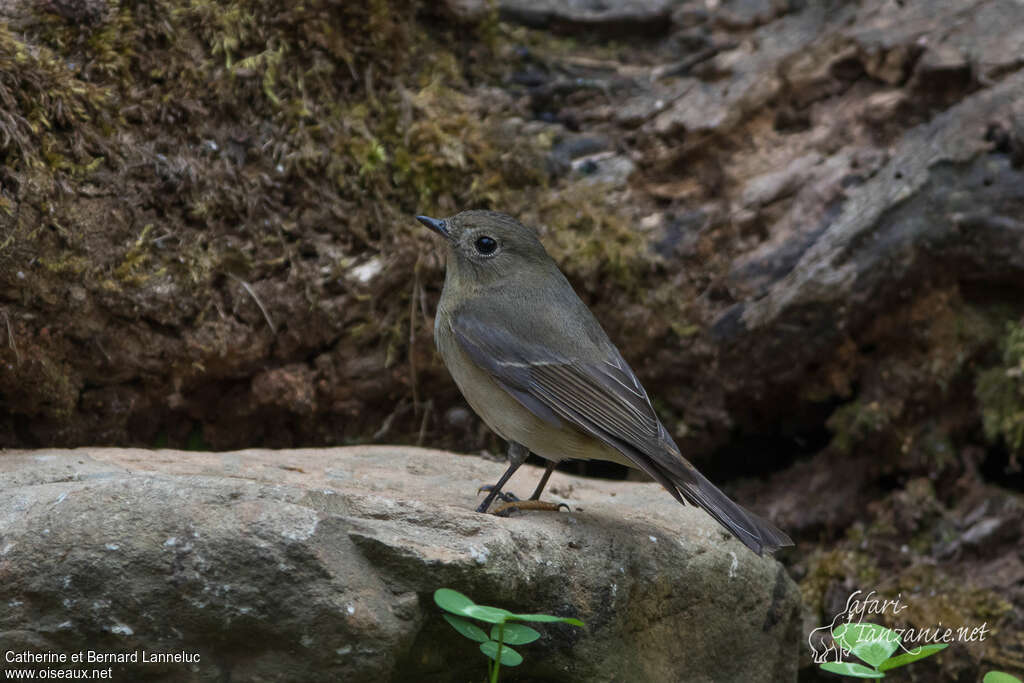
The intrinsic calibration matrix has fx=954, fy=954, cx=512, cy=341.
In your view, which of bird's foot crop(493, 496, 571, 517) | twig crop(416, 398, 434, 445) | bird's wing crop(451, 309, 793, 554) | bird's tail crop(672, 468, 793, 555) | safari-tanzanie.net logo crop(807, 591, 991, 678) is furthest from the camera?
twig crop(416, 398, 434, 445)

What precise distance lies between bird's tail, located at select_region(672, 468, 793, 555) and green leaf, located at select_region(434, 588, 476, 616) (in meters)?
1.18

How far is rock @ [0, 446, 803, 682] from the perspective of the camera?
3025 millimetres

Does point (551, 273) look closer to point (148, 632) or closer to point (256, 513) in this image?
point (256, 513)

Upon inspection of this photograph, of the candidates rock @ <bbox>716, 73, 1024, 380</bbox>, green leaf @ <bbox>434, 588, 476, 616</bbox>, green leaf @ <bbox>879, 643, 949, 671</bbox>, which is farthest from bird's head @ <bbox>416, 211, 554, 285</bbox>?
green leaf @ <bbox>879, 643, 949, 671</bbox>

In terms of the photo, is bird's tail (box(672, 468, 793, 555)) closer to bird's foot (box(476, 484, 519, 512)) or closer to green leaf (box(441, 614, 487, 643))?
bird's foot (box(476, 484, 519, 512))

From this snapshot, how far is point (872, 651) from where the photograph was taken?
10.6 feet

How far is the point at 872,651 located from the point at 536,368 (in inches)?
75.0

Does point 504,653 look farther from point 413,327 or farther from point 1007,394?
point 1007,394

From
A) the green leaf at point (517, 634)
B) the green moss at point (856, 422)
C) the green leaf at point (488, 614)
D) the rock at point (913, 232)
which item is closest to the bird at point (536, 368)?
the green leaf at point (517, 634)

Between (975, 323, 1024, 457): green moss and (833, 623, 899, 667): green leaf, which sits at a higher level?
(975, 323, 1024, 457): green moss

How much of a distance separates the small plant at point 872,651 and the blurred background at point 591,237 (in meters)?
1.90

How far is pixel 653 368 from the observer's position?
625 centimetres

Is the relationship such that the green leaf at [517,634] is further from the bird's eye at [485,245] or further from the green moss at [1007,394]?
the green moss at [1007,394]

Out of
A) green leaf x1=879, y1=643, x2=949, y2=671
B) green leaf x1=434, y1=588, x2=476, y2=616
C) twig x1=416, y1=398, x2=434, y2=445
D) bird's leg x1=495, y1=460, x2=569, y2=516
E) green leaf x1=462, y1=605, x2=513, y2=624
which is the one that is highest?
green leaf x1=462, y1=605, x2=513, y2=624
